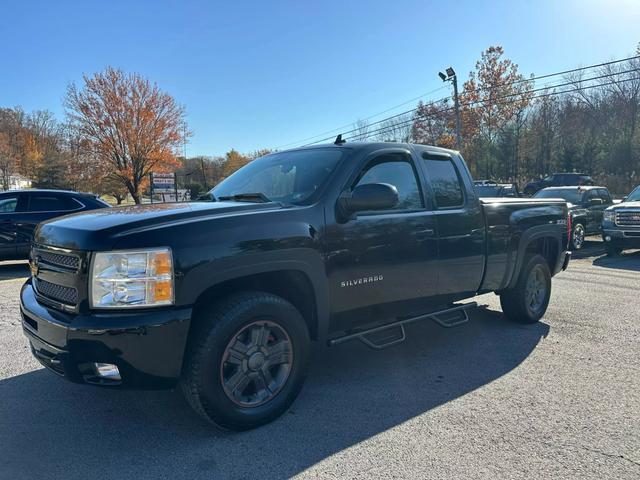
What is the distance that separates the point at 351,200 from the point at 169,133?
128 ft

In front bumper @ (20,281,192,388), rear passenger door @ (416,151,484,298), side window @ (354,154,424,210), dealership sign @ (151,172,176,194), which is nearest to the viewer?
front bumper @ (20,281,192,388)

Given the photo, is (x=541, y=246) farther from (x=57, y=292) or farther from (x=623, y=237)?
(x=623, y=237)

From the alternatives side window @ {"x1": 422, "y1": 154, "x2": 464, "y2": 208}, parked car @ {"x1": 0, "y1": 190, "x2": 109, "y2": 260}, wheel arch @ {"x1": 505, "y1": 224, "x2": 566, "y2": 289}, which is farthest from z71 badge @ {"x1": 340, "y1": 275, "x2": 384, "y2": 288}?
parked car @ {"x1": 0, "y1": 190, "x2": 109, "y2": 260}

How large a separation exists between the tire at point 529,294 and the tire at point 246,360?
3.14 meters

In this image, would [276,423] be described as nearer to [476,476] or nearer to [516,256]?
[476,476]

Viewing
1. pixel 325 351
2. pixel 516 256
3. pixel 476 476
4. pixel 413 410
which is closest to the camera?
pixel 476 476

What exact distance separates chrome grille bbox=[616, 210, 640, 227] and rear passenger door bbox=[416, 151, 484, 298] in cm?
879

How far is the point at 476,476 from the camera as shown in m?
2.65

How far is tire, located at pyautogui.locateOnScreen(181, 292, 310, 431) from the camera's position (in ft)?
9.66

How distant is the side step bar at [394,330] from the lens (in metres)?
3.83

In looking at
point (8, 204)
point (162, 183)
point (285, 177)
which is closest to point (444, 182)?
point (285, 177)

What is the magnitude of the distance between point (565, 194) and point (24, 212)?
47.3 ft

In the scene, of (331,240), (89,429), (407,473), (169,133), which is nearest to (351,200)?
(331,240)

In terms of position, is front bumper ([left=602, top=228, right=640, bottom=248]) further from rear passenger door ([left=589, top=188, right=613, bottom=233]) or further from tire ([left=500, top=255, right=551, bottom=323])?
tire ([left=500, top=255, right=551, bottom=323])
